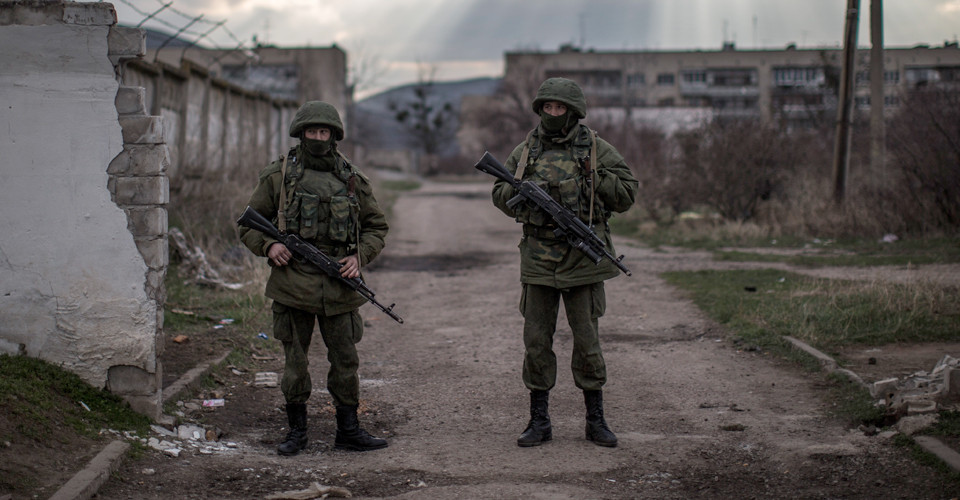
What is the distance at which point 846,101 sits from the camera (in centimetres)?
1478

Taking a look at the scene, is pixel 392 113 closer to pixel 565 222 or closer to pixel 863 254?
pixel 863 254

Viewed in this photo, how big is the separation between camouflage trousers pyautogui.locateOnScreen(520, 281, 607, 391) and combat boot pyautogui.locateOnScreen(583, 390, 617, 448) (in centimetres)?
6

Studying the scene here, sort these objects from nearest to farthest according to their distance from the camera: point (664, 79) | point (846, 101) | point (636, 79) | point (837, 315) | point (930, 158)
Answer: point (837, 315), point (930, 158), point (846, 101), point (664, 79), point (636, 79)

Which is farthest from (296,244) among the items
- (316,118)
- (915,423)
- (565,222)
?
(915,423)

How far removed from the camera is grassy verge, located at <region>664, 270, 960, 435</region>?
279 inches

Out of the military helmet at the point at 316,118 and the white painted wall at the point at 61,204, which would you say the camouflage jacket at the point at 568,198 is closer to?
the military helmet at the point at 316,118

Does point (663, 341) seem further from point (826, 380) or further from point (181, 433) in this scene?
point (181, 433)

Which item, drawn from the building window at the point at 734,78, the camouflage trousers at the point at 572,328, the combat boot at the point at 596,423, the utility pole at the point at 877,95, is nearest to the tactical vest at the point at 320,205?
the camouflage trousers at the point at 572,328

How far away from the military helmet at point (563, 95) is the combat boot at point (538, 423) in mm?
1545

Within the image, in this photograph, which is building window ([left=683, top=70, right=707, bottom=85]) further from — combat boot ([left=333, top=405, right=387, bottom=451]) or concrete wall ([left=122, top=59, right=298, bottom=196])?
combat boot ([left=333, top=405, right=387, bottom=451])

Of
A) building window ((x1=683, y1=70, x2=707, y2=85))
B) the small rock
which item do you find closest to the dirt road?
the small rock

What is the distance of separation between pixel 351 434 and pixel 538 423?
1.02 m

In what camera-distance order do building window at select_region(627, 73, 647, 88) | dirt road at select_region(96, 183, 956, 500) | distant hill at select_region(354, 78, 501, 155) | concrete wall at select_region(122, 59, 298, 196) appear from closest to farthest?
dirt road at select_region(96, 183, 956, 500) → concrete wall at select_region(122, 59, 298, 196) → building window at select_region(627, 73, 647, 88) → distant hill at select_region(354, 78, 501, 155)

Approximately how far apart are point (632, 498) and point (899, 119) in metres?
11.9
